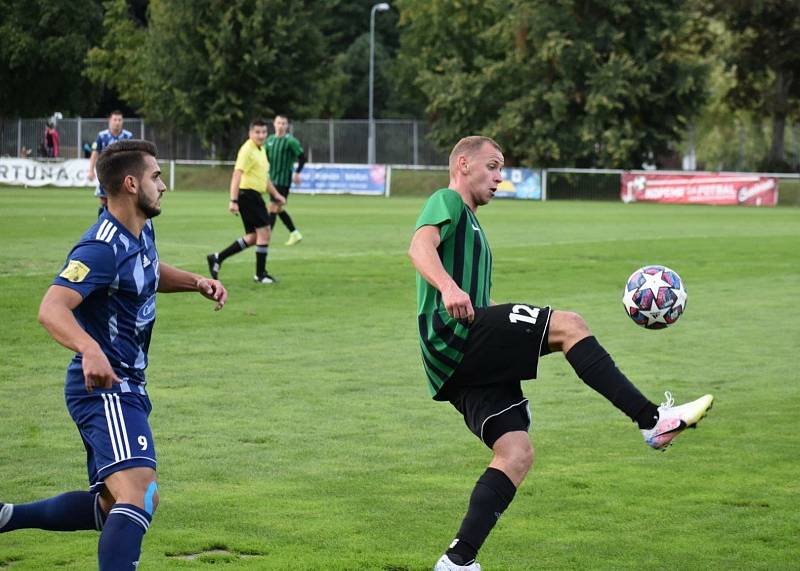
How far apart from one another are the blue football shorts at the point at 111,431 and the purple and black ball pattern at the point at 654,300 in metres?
2.75

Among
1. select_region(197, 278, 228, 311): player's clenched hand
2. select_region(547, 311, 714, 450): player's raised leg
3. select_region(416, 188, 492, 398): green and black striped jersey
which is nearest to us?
select_region(547, 311, 714, 450): player's raised leg

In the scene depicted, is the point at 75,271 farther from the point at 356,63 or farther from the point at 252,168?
the point at 356,63

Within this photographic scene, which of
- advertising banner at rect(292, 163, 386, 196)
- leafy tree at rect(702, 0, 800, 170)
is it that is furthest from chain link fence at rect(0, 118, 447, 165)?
leafy tree at rect(702, 0, 800, 170)

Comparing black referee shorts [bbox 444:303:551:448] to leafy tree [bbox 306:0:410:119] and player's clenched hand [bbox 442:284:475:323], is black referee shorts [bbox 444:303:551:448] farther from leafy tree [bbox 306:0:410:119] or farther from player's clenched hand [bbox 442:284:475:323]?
leafy tree [bbox 306:0:410:119]

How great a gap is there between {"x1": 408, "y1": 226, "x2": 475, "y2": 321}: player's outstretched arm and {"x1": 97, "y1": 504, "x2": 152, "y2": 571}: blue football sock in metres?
1.43

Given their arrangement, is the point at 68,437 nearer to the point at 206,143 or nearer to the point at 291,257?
the point at 291,257

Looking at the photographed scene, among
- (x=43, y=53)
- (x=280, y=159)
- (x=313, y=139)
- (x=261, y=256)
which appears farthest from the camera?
(x=43, y=53)

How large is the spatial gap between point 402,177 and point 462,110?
6.91 meters

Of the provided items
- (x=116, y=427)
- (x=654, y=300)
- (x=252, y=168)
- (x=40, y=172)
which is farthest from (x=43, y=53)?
(x=116, y=427)

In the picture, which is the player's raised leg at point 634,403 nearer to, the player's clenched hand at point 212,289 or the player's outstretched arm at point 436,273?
the player's outstretched arm at point 436,273

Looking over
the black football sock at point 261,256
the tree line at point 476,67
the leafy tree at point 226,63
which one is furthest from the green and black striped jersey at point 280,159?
the leafy tree at point 226,63

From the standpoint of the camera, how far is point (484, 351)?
5.29 m

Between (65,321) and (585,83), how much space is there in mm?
49581

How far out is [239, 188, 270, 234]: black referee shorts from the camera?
56.2 ft
